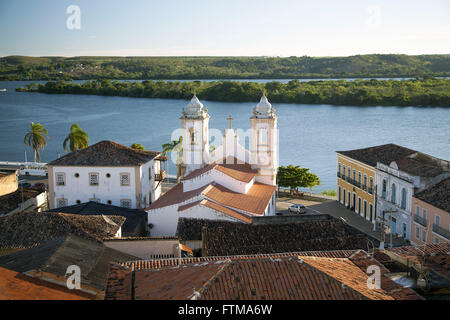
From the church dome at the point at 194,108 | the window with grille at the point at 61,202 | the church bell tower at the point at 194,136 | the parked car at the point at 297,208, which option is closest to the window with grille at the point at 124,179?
the window with grille at the point at 61,202

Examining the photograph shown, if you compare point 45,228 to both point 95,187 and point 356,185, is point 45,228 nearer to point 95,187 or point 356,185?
point 95,187

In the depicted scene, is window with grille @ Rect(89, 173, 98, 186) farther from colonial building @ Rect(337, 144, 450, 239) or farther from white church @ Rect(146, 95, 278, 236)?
colonial building @ Rect(337, 144, 450, 239)

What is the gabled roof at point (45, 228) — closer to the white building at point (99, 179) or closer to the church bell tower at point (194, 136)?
the white building at point (99, 179)

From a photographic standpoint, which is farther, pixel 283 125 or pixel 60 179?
pixel 283 125

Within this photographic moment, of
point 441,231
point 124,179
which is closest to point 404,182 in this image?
point 441,231

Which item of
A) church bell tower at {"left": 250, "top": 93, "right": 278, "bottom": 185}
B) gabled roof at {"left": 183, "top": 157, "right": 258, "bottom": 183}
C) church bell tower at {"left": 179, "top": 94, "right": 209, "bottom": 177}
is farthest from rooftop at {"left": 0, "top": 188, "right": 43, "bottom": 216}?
church bell tower at {"left": 250, "top": 93, "right": 278, "bottom": 185}

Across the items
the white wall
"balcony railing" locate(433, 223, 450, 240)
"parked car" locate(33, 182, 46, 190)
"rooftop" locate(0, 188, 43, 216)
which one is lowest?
"parked car" locate(33, 182, 46, 190)

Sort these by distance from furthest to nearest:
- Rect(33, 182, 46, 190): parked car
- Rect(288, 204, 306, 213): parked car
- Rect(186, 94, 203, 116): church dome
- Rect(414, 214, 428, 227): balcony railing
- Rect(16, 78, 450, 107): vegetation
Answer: Rect(16, 78, 450, 107): vegetation < Rect(33, 182, 46, 190): parked car < Rect(288, 204, 306, 213): parked car < Rect(186, 94, 203, 116): church dome < Rect(414, 214, 428, 227): balcony railing
